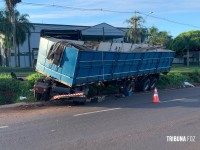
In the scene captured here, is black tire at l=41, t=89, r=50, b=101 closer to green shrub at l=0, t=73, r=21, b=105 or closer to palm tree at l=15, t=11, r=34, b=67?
green shrub at l=0, t=73, r=21, b=105

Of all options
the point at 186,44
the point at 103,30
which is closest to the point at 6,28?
the point at 103,30

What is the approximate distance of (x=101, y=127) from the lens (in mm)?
9992

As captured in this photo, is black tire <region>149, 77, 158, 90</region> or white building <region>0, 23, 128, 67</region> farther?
white building <region>0, 23, 128, 67</region>

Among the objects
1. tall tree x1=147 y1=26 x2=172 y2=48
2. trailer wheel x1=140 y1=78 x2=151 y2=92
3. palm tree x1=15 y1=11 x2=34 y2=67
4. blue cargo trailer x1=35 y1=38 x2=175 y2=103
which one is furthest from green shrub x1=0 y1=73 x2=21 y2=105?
tall tree x1=147 y1=26 x2=172 y2=48

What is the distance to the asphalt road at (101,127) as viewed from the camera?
8008mm

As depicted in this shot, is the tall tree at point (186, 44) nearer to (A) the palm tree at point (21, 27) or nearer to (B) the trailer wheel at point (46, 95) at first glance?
(A) the palm tree at point (21, 27)

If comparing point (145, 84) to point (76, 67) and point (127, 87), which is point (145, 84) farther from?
point (76, 67)

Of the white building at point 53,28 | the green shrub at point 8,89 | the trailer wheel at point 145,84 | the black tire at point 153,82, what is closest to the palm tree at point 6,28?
the white building at point 53,28

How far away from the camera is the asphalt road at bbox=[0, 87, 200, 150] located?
8.01 meters

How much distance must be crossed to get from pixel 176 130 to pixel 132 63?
10386mm

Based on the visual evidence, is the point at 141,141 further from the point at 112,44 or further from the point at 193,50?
the point at 193,50

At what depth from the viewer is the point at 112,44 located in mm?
21219

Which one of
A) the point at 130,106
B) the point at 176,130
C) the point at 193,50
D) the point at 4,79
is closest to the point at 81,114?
the point at 130,106

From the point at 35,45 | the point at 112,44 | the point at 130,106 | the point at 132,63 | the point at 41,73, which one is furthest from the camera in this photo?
the point at 35,45
